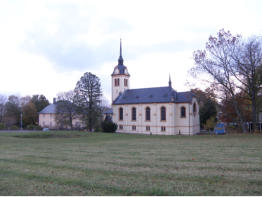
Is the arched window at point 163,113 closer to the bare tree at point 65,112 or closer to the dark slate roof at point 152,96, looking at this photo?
the dark slate roof at point 152,96

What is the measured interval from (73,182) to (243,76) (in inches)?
1168

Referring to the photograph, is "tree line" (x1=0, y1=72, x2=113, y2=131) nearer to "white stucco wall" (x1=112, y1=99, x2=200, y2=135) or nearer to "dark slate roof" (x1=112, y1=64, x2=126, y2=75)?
"white stucco wall" (x1=112, y1=99, x2=200, y2=135)

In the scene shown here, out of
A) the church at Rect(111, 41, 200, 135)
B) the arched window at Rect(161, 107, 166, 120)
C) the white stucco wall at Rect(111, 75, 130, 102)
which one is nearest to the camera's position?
the church at Rect(111, 41, 200, 135)

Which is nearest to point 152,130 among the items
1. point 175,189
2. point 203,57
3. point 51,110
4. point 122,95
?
point 122,95

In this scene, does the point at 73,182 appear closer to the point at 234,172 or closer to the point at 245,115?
the point at 234,172

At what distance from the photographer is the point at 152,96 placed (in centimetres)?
5319

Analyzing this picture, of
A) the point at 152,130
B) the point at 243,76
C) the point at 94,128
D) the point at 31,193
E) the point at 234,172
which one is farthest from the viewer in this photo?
the point at 94,128

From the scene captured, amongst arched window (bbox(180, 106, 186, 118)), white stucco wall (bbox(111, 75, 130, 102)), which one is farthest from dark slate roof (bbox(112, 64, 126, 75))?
arched window (bbox(180, 106, 186, 118))

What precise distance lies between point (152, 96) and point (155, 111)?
359cm

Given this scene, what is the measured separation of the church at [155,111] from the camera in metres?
49.6

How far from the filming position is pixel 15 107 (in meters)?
76.3

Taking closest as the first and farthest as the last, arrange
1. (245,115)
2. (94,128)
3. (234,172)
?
(234,172)
(245,115)
(94,128)

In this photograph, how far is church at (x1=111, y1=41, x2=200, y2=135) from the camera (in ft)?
163

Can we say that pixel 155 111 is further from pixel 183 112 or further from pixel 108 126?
pixel 108 126
